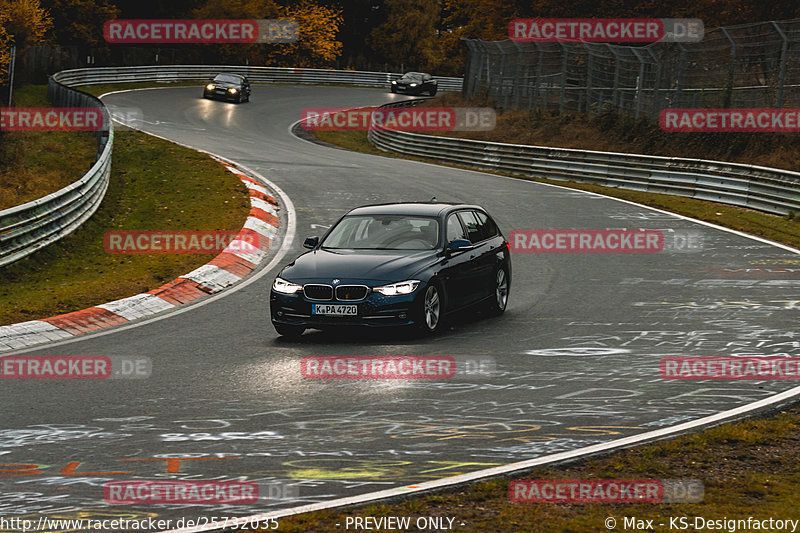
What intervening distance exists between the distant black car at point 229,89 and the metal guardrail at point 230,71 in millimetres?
7932

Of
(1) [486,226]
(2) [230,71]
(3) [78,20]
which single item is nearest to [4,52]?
(3) [78,20]

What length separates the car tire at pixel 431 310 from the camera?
11.5 meters

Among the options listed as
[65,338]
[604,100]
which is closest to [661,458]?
[65,338]

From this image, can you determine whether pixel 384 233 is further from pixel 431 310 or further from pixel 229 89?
pixel 229 89

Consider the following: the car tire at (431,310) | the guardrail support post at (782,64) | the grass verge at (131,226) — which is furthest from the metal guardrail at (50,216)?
the guardrail support post at (782,64)

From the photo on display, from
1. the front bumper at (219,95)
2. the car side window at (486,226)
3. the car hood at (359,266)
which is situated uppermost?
the car side window at (486,226)

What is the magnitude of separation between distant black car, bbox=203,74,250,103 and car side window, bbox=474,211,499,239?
139 feet

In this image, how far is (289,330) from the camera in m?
11.8

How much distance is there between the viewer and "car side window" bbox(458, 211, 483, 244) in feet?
43.7

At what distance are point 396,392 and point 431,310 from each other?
2698 mm

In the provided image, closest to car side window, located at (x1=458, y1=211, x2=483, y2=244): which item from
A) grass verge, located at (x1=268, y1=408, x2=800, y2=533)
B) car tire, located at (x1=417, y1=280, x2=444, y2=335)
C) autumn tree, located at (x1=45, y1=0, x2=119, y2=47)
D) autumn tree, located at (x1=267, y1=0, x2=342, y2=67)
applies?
car tire, located at (x1=417, y1=280, x2=444, y2=335)

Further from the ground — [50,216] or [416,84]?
[416,84]

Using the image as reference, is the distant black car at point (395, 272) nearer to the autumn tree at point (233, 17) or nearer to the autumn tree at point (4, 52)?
the autumn tree at point (4, 52)

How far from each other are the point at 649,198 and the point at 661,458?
64.5 feet
